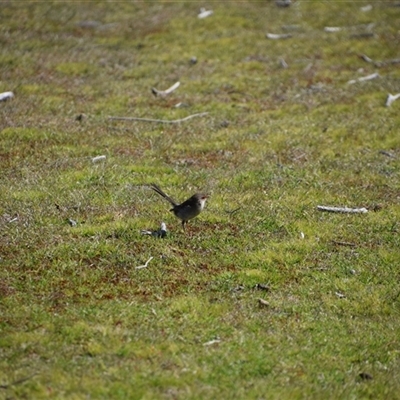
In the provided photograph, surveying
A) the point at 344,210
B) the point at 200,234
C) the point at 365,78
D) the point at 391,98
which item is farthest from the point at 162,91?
the point at 200,234

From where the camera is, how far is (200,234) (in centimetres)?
1723

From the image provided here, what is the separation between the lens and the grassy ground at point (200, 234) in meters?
12.0

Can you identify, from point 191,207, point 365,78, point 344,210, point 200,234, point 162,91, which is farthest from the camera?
point 365,78

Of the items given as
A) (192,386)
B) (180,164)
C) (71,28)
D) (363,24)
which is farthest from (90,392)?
(363,24)

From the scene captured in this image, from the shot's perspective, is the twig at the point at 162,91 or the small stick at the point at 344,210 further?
the twig at the point at 162,91

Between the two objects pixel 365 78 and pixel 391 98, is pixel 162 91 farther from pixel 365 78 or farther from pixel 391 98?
pixel 365 78

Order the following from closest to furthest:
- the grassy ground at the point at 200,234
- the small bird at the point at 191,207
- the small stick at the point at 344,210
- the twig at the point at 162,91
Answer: the grassy ground at the point at 200,234, the small bird at the point at 191,207, the small stick at the point at 344,210, the twig at the point at 162,91

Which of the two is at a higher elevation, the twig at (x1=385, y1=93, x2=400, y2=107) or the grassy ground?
the grassy ground

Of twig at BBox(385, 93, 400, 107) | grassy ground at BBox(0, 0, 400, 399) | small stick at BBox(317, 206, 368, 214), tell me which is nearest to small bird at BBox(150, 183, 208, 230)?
grassy ground at BBox(0, 0, 400, 399)

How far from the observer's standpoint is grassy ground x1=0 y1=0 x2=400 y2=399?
12008mm

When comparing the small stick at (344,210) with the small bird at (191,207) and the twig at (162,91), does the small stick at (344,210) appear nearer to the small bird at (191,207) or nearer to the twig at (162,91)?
the small bird at (191,207)

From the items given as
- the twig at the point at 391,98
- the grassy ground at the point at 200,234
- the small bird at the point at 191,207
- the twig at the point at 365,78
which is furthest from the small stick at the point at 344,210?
the twig at the point at 365,78

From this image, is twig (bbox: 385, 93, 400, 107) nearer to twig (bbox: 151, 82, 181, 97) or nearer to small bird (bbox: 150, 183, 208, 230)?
twig (bbox: 151, 82, 181, 97)

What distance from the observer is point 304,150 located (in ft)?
82.8
